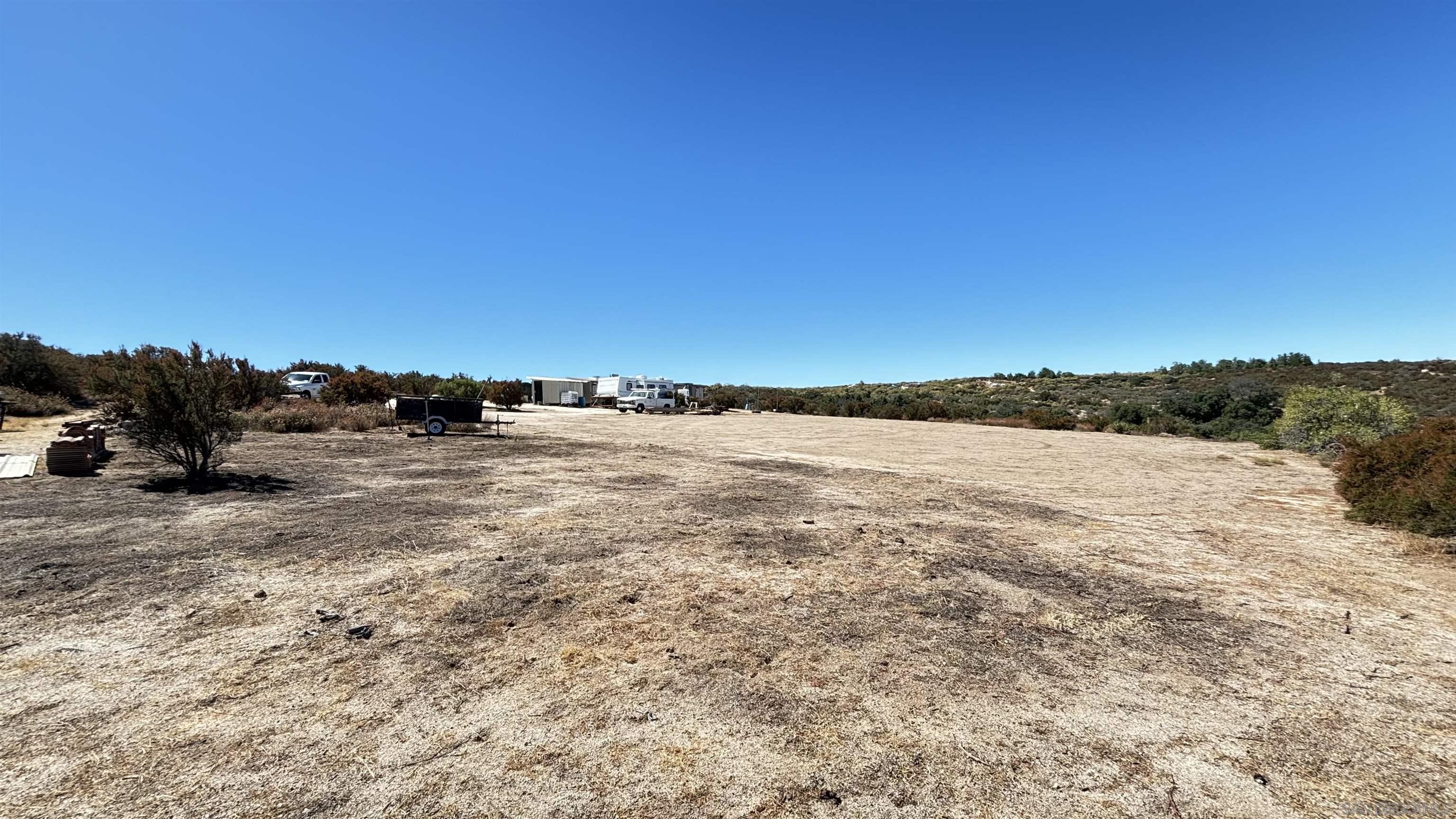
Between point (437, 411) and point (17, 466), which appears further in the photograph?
point (437, 411)

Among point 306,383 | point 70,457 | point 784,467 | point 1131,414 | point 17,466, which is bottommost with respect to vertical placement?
point 784,467

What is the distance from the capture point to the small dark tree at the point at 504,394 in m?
41.8

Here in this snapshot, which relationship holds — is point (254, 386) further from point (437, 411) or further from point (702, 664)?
point (702, 664)

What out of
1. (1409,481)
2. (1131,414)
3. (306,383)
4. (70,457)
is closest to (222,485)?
(70,457)

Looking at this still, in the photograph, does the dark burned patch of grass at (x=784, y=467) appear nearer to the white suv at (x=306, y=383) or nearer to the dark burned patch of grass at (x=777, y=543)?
the dark burned patch of grass at (x=777, y=543)

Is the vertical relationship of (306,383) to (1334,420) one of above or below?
above

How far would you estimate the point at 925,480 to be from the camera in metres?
11.6

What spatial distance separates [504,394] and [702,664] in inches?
1641

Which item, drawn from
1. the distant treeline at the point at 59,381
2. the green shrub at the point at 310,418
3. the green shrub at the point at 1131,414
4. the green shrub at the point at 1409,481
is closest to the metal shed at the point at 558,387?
the distant treeline at the point at 59,381

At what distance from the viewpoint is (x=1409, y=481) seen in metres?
7.79

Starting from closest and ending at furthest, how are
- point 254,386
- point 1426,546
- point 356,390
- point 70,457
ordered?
point 1426,546
point 70,457
point 254,386
point 356,390

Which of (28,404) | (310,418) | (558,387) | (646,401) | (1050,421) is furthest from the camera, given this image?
(558,387)

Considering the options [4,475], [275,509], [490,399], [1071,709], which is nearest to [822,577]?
[1071,709]

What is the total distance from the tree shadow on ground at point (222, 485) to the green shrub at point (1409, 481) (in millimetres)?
15359
